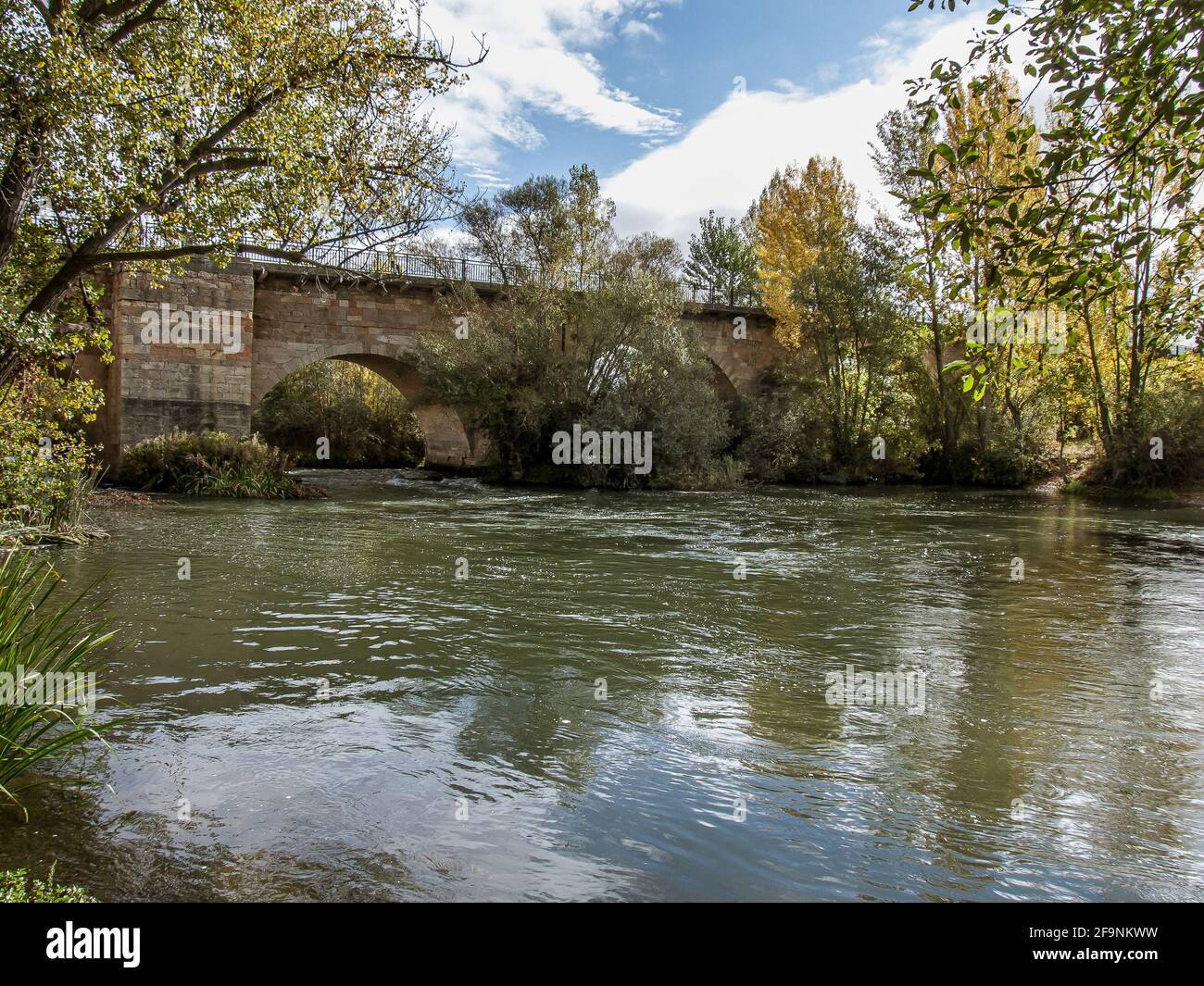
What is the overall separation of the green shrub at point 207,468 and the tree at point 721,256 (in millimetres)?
30704

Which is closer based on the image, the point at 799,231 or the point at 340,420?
the point at 799,231

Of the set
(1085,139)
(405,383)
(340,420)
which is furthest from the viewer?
(340,420)

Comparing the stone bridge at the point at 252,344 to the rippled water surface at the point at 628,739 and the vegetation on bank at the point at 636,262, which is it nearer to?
the vegetation on bank at the point at 636,262

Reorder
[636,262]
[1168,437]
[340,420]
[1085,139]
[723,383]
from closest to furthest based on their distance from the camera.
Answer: [1085,139]
[1168,437]
[636,262]
[723,383]
[340,420]

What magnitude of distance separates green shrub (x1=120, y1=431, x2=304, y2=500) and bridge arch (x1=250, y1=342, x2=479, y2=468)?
16.7 ft

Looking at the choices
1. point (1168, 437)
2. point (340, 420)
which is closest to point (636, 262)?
point (1168, 437)

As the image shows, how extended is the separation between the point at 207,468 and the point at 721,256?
111 ft

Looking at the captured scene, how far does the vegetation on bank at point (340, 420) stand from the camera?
38875mm

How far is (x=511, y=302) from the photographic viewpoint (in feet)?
82.4

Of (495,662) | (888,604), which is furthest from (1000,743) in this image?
(888,604)

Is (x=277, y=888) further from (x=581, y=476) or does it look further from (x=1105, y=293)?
(x=581, y=476)

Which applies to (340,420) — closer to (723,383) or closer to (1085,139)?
(723,383)

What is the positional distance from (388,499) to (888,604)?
1471cm

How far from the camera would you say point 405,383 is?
1179 inches
